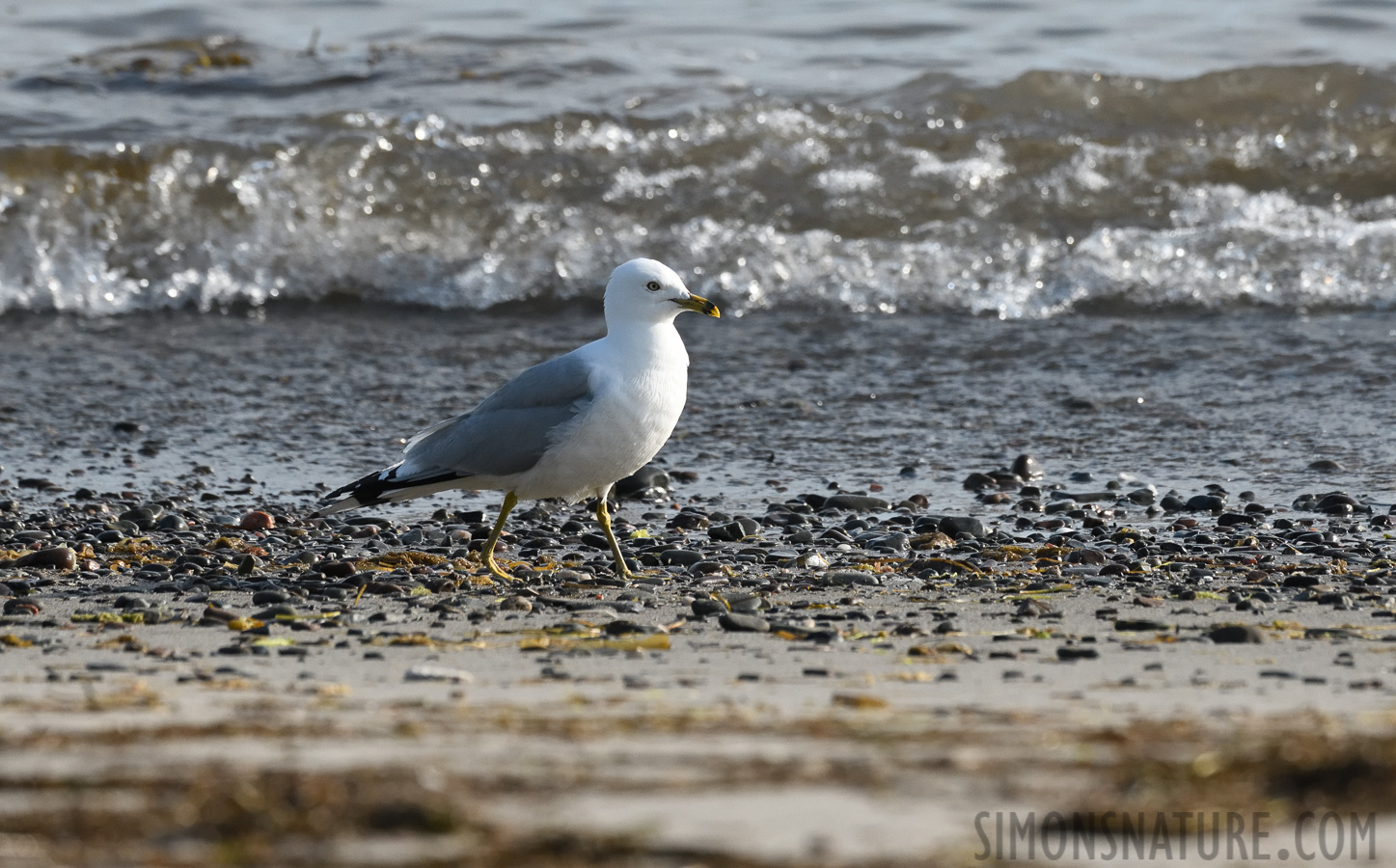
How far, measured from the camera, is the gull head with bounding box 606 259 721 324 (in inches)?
239

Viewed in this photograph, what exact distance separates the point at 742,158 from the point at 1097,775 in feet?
34.1

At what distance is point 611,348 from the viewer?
5887mm

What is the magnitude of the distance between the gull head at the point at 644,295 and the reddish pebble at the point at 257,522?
1.53 metres

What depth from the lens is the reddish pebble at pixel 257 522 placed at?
629cm

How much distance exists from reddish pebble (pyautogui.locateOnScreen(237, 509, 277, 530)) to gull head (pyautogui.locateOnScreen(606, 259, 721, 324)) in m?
1.53

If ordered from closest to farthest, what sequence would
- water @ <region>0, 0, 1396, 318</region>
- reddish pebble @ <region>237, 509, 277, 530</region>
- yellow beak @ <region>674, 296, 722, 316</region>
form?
yellow beak @ <region>674, 296, 722, 316</region> < reddish pebble @ <region>237, 509, 277, 530</region> < water @ <region>0, 0, 1396, 318</region>

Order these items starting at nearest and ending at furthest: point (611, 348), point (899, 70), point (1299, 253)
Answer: point (611, 348)
point (1299, 253)
point (899, 70)

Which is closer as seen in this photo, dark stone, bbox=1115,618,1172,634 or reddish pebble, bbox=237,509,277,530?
dark stone, bbox=1115,618,1172,634

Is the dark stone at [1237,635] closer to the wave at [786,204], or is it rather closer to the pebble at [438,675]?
the pebble at [438,675]

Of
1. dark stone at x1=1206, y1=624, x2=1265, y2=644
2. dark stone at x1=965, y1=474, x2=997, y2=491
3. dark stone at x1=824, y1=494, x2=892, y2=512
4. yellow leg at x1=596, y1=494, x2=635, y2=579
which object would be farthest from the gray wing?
dark stone at x1=1206, y1=624, x2=1265, y2=644

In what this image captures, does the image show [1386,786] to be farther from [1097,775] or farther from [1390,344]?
[1390,344]

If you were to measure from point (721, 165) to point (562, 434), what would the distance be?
7.27 meters

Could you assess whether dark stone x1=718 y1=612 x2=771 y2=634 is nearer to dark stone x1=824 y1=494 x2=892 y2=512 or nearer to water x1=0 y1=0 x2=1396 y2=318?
dark stone x1=824 y1=494 x2=892 y2=512

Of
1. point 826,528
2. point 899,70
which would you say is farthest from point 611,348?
point 899,70
